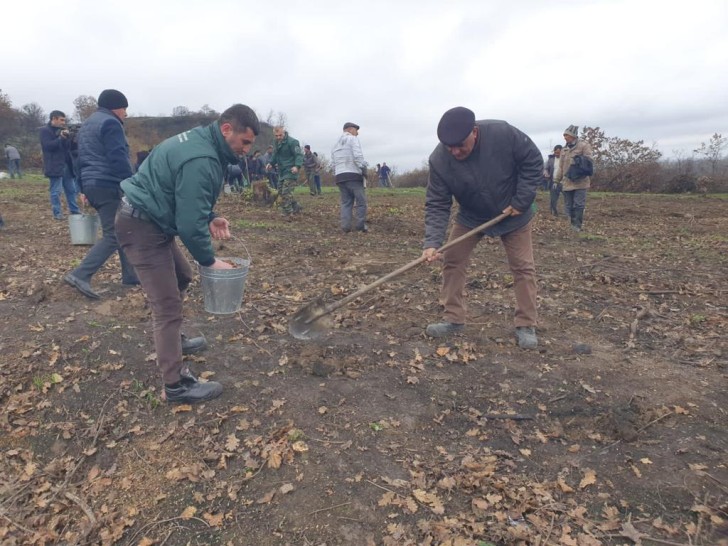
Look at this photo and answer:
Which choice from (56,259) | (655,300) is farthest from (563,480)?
(56,259)

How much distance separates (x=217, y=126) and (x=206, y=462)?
2213 millimetres

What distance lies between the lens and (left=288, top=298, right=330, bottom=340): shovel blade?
14.0ft

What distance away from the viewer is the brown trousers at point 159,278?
3230 mm

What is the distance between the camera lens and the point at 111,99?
5188 mm

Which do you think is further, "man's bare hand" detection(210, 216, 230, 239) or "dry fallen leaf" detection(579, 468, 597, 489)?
"man's bare hand" detection(210, 216, 230, 239)

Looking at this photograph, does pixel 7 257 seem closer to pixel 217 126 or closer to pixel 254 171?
pixel 217 126

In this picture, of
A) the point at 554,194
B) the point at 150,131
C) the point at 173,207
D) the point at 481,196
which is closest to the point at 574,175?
the point at 554,194

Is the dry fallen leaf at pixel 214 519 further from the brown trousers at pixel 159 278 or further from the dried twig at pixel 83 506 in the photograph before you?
the brown trousers at pixel 159 278

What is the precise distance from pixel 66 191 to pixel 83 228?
7.67 feet

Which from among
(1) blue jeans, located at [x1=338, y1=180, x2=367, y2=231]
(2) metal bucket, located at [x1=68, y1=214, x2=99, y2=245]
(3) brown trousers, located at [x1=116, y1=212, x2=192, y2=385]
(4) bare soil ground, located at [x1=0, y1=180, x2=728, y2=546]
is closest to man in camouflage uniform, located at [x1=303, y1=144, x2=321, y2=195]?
(1) blue jeans, located at [x1=338, y1=180, x2=367, y2=231]

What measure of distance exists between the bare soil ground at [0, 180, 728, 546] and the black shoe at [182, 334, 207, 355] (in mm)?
177

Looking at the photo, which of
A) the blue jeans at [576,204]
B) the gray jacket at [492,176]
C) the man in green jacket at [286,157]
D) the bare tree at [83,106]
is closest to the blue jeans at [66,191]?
the man in green jacket at [286,157]

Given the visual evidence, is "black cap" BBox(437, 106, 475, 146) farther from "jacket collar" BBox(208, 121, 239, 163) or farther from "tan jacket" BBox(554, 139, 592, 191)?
"tan jacket" BBox(554, 139, 592, 191)

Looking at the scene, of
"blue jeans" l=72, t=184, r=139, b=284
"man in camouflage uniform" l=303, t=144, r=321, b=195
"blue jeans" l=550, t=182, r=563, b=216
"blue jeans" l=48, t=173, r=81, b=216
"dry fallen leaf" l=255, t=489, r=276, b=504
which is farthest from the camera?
"man in camouflage uniform" l=303, t=144, r=321, b=195
